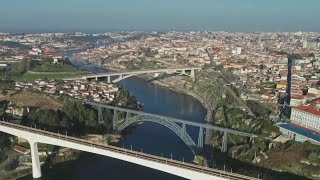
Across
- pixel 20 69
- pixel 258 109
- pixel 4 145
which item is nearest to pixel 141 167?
pixel 4 145

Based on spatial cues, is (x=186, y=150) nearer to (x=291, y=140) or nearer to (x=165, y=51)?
(x=291, y=140)

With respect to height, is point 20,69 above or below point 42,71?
above

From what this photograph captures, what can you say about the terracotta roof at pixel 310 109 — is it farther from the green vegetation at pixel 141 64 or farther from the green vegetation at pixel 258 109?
the green vegetation at pixel 141 64

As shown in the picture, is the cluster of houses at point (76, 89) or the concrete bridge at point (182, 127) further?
the cluster of houses at point (76, 89)

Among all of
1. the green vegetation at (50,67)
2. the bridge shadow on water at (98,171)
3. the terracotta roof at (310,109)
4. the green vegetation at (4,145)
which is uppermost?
the terracotta roof at (310,109)

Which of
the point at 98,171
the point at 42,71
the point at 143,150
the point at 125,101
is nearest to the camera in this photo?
the point at 98,171

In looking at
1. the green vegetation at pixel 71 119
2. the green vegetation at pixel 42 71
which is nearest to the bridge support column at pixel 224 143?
the green vegetation at pixel 71 119

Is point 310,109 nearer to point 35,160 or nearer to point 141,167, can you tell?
point 141,167
